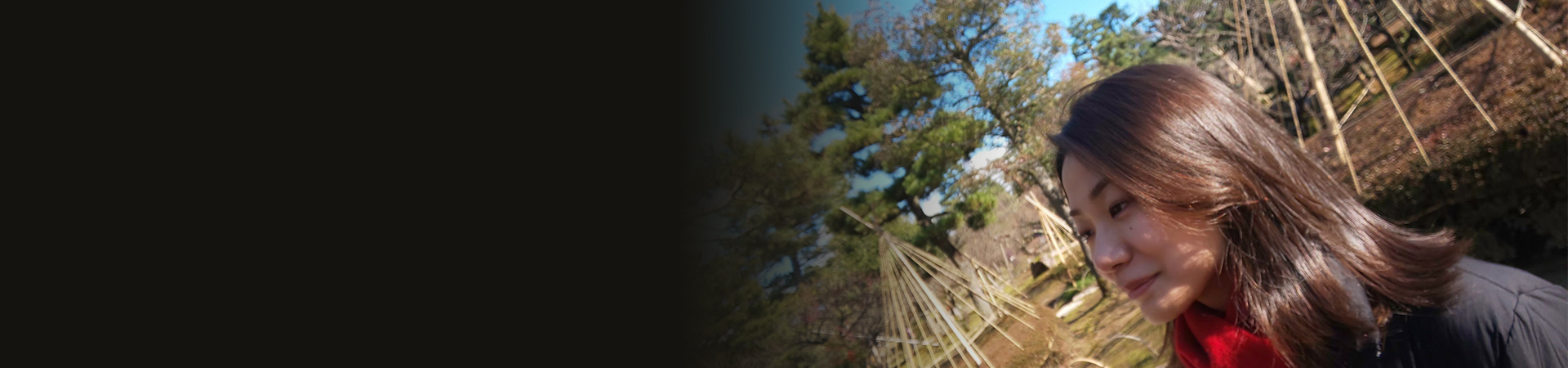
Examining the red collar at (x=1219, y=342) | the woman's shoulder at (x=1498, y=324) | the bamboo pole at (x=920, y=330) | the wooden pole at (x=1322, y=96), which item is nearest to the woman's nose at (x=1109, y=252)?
the red collar at (x=1219, y=342)

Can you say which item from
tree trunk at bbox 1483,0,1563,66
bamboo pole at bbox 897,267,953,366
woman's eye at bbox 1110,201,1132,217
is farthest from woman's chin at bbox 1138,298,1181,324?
tree trunk at bbox 1483,0,1563,66

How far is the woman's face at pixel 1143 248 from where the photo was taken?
28.9 inches

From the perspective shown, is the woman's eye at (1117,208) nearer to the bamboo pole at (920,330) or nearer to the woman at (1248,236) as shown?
the woman at (1248,236)

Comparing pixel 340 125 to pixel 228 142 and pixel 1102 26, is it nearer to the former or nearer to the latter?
pixel 228 142

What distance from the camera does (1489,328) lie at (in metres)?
0.62

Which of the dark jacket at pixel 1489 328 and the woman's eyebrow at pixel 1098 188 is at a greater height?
the woman's eyebrow at pixel 1098 188

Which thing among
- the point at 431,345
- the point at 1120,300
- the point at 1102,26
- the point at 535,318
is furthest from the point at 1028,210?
the point at 431,345

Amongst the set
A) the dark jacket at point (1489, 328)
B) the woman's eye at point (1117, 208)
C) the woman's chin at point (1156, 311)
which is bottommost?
the dark jacket at point (1489, 328)

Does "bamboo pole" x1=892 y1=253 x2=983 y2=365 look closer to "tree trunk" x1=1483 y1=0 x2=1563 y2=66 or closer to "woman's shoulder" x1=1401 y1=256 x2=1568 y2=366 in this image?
"woman's shoulder" x1=1401 y1=256 x2=1568 y2=366

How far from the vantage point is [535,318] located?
2.63ft

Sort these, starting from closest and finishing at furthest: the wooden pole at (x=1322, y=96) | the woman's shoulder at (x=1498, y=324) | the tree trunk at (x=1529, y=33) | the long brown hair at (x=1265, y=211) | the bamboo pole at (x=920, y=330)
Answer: the woman's shoulder at (x=1498, y=324) < the long brown hair at (x=1265, y=211) < the bamboo pole at (x=920, y=330) < the tree trunk at (x=1529, y=33) < the wooden pole at (x=1322, y=96)

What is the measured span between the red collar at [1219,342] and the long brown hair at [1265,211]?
0.08 ft

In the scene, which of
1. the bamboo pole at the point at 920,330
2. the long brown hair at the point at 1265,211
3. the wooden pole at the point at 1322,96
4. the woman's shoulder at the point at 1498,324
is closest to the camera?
the woman's shoulder at the point at 1498,324

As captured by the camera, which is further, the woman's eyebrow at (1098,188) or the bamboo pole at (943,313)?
the bamboo pole at (943,313)
